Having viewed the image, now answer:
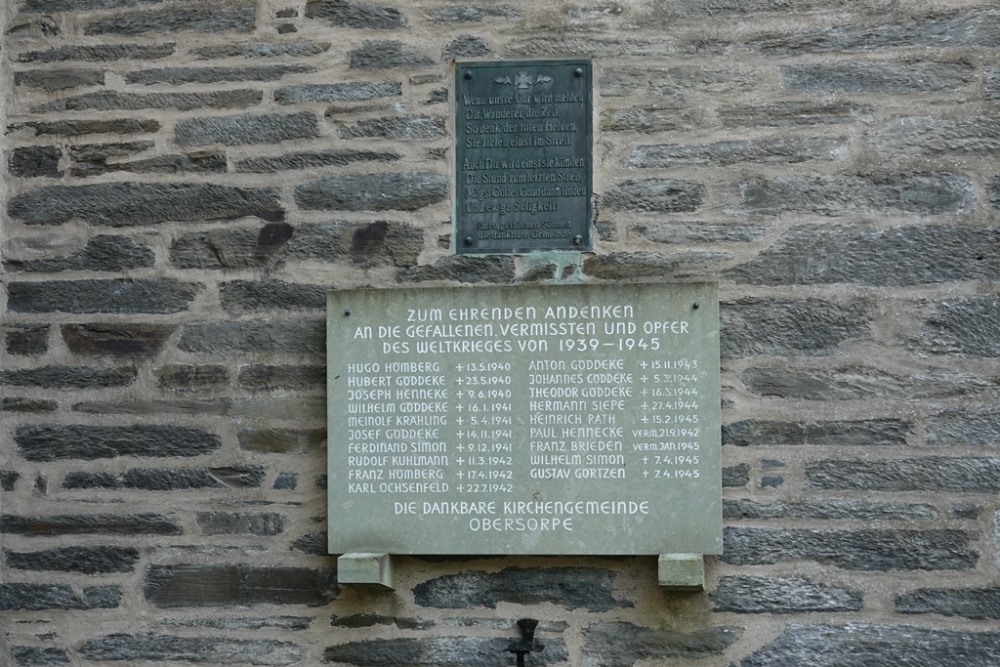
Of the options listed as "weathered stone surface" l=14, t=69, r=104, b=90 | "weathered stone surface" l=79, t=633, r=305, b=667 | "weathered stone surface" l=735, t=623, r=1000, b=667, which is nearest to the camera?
"weathered stone surface" l=735, t=623, r=1000, b=667

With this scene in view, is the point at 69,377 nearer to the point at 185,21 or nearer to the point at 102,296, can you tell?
the point at 102,296

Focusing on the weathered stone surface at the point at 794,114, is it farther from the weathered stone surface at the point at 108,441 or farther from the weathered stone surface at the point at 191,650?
the weathered stone surface at the point at 191,650

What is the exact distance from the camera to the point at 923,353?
400cm

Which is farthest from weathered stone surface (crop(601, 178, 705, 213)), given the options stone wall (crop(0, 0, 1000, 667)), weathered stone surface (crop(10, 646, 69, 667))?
weathered stone surface (crop(10, 646, 69, 667))

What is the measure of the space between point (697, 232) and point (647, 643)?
4.31 ft

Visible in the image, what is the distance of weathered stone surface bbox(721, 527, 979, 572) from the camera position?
12.8 feet

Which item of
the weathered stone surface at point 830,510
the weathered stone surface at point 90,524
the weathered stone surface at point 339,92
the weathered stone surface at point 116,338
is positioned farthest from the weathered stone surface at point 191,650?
the weathered stone surface at point 339,92

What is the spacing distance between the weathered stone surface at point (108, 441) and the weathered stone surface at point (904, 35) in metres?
A: 2.27

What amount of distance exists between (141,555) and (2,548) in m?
0.48

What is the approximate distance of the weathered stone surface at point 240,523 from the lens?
4.14 m

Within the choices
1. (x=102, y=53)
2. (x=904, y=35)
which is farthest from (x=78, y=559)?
(x=904, y=35)

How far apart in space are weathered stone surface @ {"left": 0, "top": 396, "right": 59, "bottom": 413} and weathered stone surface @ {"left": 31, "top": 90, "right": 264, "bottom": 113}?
101cm

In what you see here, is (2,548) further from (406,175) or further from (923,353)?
(923,353)

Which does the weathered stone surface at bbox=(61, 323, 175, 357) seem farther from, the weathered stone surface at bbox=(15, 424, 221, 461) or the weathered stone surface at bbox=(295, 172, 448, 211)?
the weathered stone surface at bbox=(295, 172, 448, 211)
